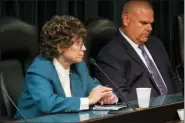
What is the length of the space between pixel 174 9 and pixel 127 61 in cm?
118

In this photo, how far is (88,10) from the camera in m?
3.85

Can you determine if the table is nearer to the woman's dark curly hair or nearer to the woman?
the woman

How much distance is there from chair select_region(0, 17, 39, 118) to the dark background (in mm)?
701

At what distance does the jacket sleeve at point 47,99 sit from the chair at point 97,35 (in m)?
0.81

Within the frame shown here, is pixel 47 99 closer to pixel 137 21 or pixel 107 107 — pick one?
pixel 107 107

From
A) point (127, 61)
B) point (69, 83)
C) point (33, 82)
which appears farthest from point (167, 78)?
point (33, 82)

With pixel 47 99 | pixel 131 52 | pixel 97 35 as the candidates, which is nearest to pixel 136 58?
pixel 131 52

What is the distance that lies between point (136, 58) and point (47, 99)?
102cm

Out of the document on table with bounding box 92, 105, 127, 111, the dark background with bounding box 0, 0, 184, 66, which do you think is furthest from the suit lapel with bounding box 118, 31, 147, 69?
the document on table with bounding box 92, 105, 127, 111

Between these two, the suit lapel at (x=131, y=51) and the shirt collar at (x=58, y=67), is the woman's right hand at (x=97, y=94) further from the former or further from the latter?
the suit lapel at (x=131, y=51)

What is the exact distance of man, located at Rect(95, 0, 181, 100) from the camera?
3.07 meters

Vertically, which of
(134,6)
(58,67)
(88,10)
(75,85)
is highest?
(134,6)

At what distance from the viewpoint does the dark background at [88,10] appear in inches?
142

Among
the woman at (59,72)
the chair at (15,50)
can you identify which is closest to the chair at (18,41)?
the chair at (15,50)
